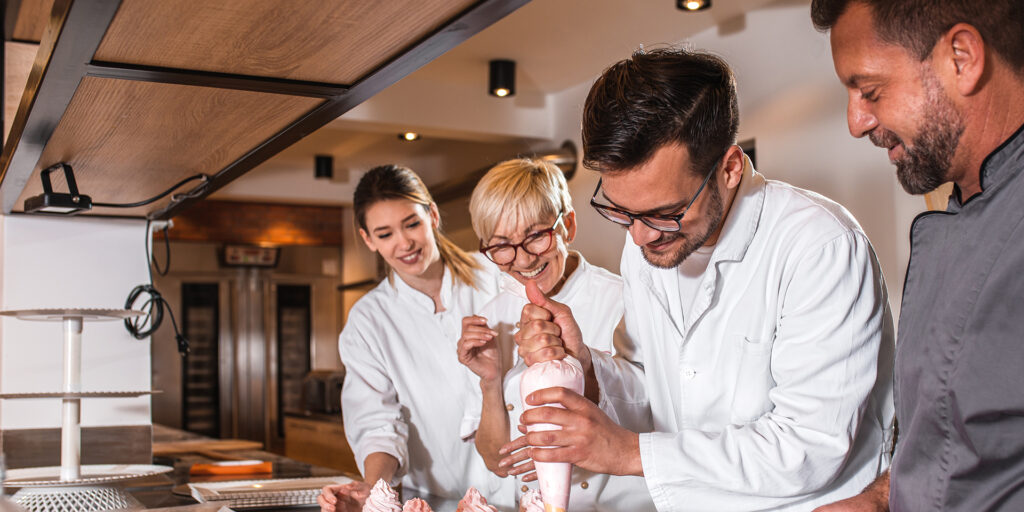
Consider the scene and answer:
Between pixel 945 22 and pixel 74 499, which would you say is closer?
pixel 945 22

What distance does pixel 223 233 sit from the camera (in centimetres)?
765

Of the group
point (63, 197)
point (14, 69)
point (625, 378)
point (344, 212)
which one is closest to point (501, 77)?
point (14, 69)

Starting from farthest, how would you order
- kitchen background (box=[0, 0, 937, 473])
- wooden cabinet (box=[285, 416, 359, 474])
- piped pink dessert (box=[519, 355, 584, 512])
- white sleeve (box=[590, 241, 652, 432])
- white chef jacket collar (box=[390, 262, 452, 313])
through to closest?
wooden cabinet (box=[285, 416, 359, 474]), kitchen background (box=[0, 0, 937, 473]), white chef jacket collar (box=[390, 262, 452, 313]), white sleeve (box=[590, 241, 652, 432]), piped pink dessert (box=[519, 355, 584, 512])

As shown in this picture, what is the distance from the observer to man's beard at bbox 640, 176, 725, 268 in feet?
4.42

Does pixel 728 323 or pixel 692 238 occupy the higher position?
pixel 692 238

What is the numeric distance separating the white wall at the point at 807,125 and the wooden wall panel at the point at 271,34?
2.73m

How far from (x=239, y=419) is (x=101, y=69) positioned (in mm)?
6526

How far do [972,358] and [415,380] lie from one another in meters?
1.45

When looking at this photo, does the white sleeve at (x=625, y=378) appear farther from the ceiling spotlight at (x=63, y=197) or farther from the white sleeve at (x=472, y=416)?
the ceiling spotlight at (x=63, y=197)

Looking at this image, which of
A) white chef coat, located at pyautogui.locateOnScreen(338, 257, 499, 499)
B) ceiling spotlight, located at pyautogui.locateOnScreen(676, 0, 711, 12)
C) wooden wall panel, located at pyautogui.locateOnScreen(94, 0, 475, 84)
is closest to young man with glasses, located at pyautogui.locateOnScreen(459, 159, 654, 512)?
white chef coat, located at pyautogui.locateOnScreen(338, 257, 499, 499)

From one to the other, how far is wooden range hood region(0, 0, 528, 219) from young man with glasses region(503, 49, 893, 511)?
36cm

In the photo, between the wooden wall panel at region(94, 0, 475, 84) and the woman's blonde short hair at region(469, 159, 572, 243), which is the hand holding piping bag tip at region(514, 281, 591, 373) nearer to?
the wooden wall panel at region(94, 0, 475, 84)

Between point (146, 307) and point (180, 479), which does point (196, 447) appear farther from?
point (180, 479)

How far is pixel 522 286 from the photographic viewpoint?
6.45 feet
